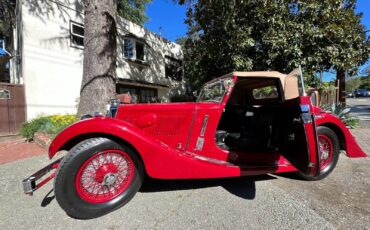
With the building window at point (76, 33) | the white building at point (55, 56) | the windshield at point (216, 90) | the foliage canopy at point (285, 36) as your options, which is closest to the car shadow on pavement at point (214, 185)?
the windshield at point (216, 90)

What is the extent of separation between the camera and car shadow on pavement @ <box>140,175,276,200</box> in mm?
2887

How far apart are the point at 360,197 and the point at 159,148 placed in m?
2.60

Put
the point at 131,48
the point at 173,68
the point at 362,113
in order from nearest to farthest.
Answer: the point at 131,48 → the point at 362,113 → the point at 173,68

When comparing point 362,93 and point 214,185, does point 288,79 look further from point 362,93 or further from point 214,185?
point 362,93

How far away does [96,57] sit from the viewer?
18.4 ft

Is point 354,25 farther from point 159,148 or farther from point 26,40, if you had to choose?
point 26,40

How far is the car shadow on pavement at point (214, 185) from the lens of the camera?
289cm

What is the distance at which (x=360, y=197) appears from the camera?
8.83ft

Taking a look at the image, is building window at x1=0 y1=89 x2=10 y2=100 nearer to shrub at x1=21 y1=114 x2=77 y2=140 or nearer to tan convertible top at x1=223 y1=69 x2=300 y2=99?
shrub at x1=21 y1=114 x2=77 y2=140

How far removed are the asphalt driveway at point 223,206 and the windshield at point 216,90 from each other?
1259 millimetres

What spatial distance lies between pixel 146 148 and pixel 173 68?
44.0ft

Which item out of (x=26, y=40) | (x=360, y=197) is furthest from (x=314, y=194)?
(x=26, y=40)

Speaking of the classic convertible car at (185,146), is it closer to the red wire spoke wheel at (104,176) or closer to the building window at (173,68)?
the red wire spoke wheel at (104,176)

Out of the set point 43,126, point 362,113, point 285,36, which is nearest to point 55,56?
point 43,126
